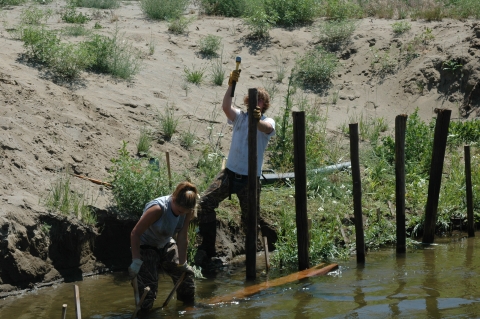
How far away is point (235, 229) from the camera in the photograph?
934cm

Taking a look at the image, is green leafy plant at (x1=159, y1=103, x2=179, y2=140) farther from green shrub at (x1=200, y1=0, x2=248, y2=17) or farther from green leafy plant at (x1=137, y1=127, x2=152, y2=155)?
green shrub at (x1=200, y1=0, x2=248, y2=17)

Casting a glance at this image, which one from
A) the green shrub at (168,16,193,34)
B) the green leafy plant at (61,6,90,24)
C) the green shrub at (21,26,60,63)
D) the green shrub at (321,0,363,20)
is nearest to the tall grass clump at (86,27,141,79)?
the green shrub at (21,26,60,63)

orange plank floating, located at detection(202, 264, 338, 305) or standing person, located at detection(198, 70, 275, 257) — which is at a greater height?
standing person, located at detection(198, 70, 275, 257)

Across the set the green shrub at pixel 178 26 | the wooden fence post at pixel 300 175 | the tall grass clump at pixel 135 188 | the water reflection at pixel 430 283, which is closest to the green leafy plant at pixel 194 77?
the green shrub at pixel 178 26

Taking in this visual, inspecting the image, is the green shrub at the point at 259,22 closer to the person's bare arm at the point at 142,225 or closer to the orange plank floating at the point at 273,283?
the orange plank floating at the point at 273,283

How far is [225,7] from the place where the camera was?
16.6m

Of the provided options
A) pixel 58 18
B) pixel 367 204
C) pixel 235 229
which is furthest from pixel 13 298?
pixel 58 18

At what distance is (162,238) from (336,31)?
392 inches

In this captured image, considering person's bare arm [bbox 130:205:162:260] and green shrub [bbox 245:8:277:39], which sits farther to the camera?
green shrub [bbox 245:8:277:39]

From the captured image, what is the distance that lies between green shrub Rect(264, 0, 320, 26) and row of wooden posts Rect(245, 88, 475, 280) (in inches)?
272

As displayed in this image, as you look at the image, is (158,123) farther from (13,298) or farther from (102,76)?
(13,298)

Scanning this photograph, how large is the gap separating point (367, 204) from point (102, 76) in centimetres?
458

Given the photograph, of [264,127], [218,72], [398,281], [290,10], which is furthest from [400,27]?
[264,127]

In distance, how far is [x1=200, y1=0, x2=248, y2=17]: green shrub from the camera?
1658 cm
